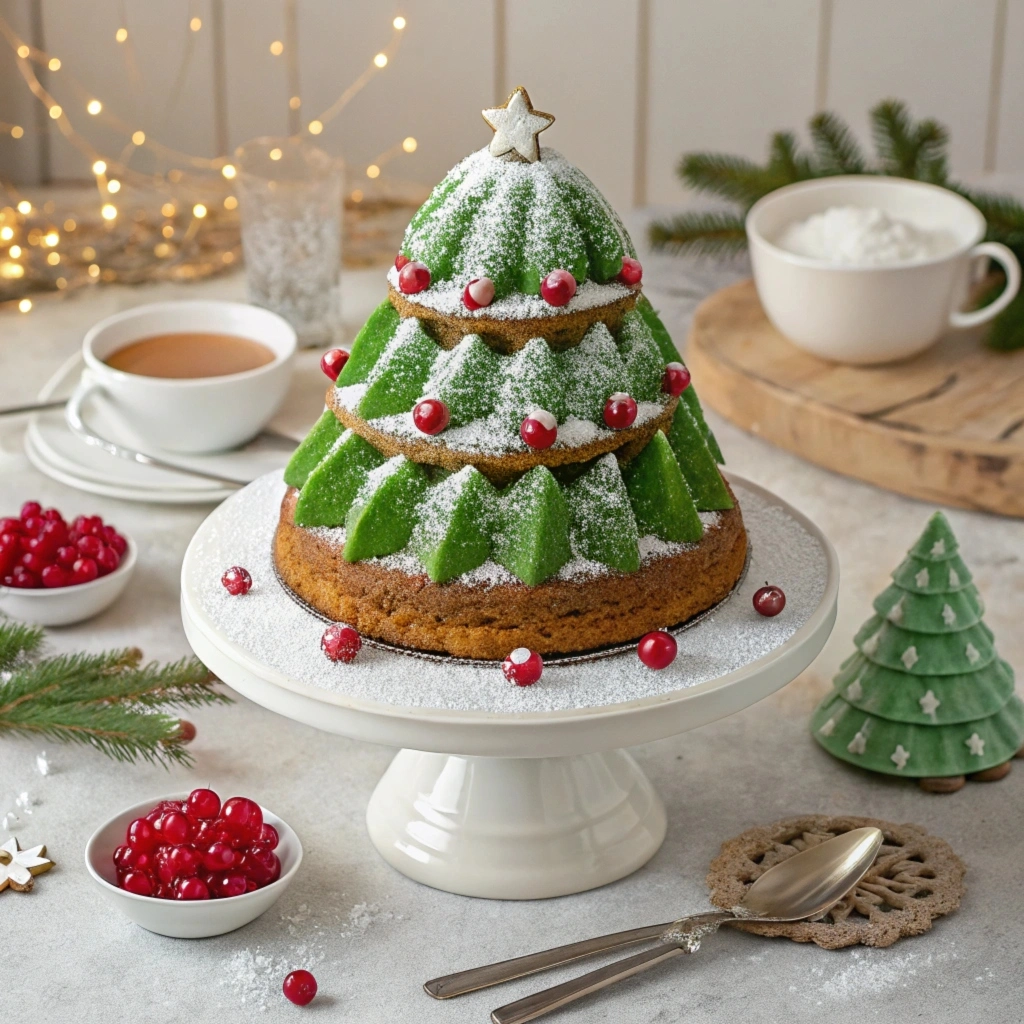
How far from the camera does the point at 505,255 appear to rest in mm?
1023

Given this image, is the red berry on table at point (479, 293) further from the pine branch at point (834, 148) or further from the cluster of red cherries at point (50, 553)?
the pine branch at point (834, 148)

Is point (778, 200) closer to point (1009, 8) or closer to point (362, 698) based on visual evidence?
point (1009, 8)

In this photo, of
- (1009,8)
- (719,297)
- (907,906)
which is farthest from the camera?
(1009,8)

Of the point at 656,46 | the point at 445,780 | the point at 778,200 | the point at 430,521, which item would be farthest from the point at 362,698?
the point at 656,46

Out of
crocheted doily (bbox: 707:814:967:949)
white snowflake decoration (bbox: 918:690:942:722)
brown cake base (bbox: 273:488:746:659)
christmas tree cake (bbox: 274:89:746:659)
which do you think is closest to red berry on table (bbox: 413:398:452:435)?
christmas tree cake (bbox: 274:89:746:659)

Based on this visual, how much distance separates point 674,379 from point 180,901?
1.74 ft

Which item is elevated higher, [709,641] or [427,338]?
[427,338]

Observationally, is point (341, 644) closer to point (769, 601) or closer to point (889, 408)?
point (769, 601)

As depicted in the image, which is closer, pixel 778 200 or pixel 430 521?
pixel 430 521

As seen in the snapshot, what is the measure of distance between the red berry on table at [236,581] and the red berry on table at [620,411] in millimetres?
302

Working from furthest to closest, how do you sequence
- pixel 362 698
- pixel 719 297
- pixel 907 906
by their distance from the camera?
pixel 719 297 < pixel 907 906 < pixel 362 698

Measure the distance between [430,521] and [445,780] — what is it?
10.7 inches

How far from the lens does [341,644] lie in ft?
3.29

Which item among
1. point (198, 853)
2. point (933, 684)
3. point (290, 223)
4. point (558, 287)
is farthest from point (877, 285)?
point (198, 853)
